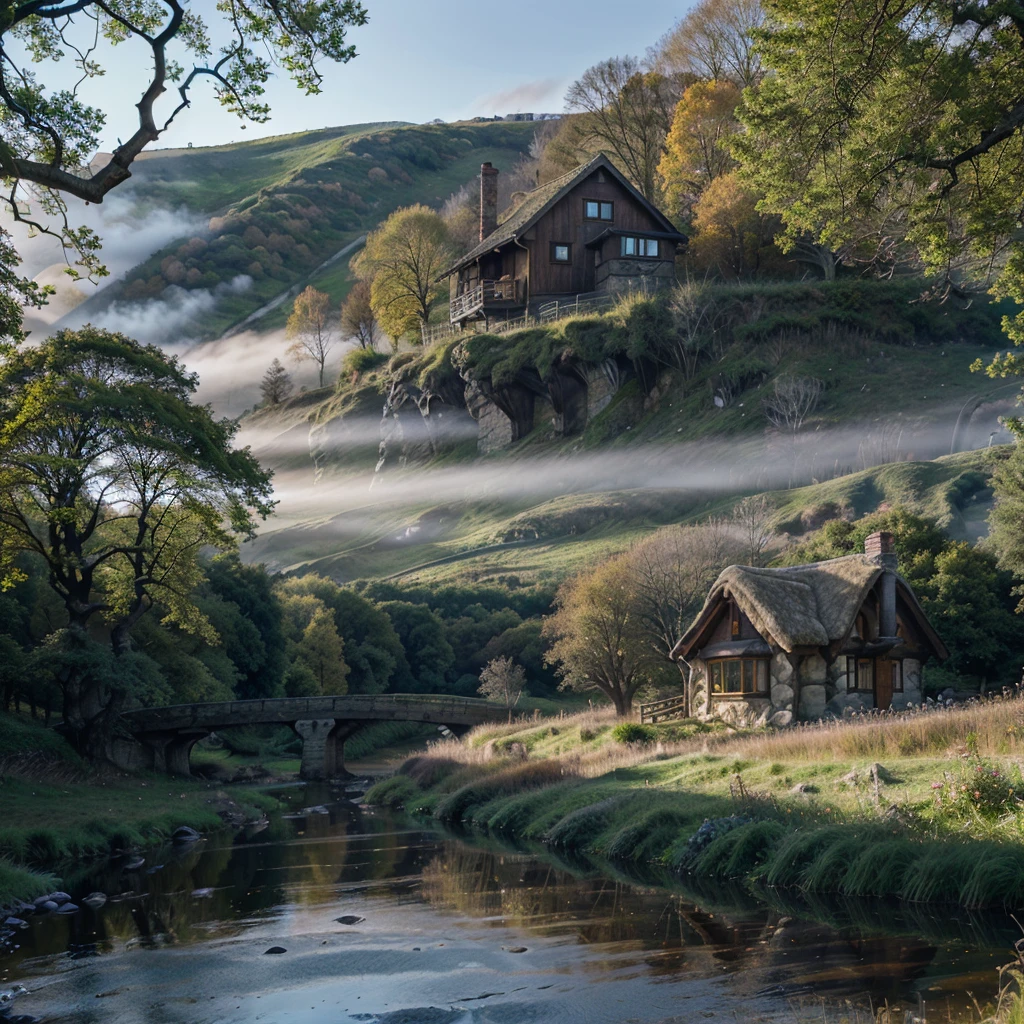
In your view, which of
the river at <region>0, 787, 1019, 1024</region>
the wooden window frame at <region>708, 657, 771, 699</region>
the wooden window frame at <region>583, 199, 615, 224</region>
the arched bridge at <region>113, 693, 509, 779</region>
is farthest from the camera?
the wooden window frame at <region>583, 199, 615, 224</region>

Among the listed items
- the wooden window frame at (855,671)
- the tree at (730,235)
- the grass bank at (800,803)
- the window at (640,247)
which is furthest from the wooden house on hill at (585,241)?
the grass bank at (800,803)

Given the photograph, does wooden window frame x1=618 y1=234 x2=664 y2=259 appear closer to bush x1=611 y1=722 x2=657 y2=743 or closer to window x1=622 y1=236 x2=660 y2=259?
window x1=622 y1=236 x2=660 y2=259

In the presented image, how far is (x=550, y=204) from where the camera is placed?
Result: 294 feet

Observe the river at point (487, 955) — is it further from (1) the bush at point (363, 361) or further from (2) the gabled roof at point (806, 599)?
(1) the bush at point (363, 361)

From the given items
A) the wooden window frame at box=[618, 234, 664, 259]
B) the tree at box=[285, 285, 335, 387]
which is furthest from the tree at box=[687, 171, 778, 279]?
the tree at box=[285, 285, 335, 387]

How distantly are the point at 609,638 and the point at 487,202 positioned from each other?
2469 inches

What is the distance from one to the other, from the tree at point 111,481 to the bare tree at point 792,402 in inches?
1641

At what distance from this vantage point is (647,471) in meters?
79.4

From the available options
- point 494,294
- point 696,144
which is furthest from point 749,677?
point 696,144

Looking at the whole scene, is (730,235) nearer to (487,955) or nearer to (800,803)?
(800,803)

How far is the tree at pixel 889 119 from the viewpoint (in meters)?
17.2

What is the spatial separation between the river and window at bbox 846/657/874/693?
1623 centimetres

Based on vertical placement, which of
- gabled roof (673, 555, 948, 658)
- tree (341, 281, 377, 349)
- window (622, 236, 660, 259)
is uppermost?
tree (341, 281, 377, 349)

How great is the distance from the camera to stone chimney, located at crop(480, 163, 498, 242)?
101750 mm
